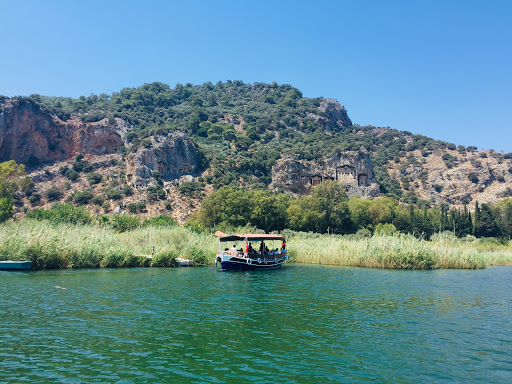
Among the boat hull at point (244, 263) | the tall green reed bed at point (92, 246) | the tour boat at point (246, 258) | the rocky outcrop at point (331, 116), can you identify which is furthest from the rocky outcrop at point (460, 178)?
the tall green reed bed at point (92, 246)

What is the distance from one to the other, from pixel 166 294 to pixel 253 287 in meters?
5.65

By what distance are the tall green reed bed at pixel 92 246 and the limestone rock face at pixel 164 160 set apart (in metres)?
47.9

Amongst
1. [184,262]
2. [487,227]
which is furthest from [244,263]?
[487,227]

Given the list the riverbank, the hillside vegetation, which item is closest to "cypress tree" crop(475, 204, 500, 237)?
the hillside vegetation

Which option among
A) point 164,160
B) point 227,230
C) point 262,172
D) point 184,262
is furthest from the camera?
point 262,172

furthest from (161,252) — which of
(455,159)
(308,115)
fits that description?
(308,115)

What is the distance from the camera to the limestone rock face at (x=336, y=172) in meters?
97.1

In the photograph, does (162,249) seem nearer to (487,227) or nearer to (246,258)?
(246,258)

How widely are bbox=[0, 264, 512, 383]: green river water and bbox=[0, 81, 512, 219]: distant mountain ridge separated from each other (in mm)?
61848

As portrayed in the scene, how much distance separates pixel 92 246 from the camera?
3062 centimetres

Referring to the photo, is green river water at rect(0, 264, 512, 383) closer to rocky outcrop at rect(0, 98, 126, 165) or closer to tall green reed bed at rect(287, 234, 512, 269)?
tall green reed bed at rect(287, 234, 512, 269)

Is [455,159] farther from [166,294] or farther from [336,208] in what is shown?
[166,294]

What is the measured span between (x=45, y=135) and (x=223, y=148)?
42423 mm

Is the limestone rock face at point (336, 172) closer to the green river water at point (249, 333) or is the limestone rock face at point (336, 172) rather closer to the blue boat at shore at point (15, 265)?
the blue boat at shore at point (15, 265)
